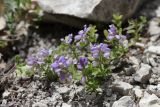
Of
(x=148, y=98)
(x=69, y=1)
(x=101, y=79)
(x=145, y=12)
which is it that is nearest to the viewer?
(x=148, y=98)

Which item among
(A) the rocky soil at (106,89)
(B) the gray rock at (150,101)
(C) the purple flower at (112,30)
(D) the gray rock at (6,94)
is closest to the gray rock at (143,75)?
(A) the rocky soil at (106,89)

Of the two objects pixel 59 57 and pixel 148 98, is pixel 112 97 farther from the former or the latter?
pixel 59 57

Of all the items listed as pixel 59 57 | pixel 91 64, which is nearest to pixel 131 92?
pixel 91 64

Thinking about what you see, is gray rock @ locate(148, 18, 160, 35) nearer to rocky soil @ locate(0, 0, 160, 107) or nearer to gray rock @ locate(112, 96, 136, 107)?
rocky soil @ locate(0, 0, 160, 107)

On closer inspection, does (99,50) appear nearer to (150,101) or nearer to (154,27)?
(150,101)

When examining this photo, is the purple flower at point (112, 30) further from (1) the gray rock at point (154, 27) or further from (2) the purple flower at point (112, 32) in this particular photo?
(1) the gray rock at point (154, 27)

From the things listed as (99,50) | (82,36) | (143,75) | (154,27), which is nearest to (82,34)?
(82,36)

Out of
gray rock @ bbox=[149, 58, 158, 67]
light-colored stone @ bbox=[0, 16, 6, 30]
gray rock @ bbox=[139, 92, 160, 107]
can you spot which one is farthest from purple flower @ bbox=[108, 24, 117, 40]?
light-colored stone @ bbox=[0, 16, 6, 30]
